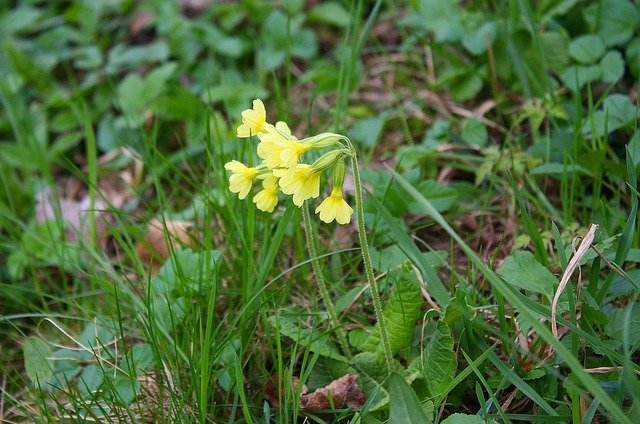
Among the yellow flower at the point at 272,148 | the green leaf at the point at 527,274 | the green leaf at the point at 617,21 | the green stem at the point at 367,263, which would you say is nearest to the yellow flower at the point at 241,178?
the yellow flower at the point at 272,148

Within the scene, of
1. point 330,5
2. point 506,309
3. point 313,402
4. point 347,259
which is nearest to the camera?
point 313,402

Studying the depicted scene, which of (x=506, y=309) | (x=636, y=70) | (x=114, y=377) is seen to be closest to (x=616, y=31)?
(x=636, y=70)

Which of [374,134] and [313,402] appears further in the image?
[374,134]

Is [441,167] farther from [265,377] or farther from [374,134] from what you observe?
[265,377]

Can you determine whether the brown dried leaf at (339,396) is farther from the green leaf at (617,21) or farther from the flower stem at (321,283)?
the green leaf at (617,21)

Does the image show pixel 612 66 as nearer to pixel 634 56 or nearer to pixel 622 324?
pixel 634 56

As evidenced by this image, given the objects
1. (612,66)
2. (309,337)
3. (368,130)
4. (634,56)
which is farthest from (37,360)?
(634,56)

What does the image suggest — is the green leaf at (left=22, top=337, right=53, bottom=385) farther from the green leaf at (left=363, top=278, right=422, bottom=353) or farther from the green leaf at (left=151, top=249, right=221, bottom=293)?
the green leaf at (left=363, top=278, right=422, bottom=353)
